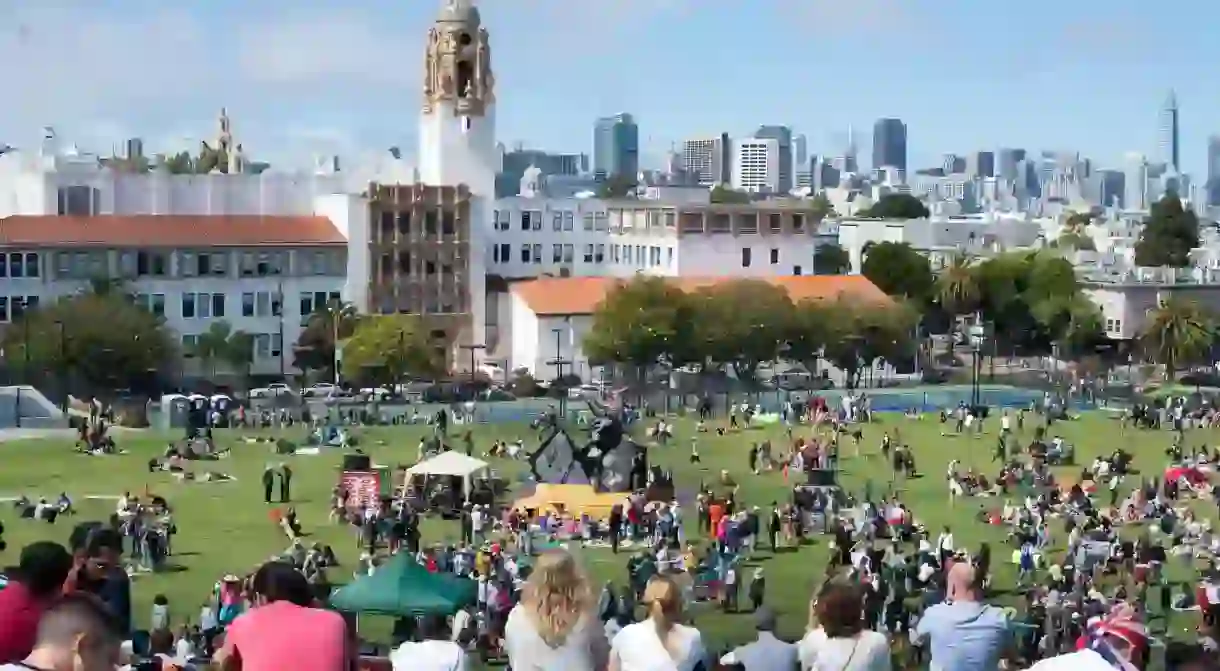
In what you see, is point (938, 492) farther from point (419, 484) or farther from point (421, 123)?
point (421, 123)

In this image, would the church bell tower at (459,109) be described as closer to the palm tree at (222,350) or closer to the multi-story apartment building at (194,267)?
the multi-story apartment building at (194,267)

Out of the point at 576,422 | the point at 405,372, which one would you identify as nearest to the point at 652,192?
the point at 405,372

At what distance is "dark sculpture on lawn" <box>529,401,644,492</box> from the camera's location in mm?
32031

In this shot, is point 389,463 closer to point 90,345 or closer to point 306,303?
point 90,345

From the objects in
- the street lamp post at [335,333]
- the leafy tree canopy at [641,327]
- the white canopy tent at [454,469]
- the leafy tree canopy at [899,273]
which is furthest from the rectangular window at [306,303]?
the white canopy tent at [454,469]

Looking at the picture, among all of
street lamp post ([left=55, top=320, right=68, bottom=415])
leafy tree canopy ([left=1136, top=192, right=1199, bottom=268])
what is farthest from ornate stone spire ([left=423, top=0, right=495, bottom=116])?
leafy tree canopy ([left=1136, top=192, right=1199, bottom=268])

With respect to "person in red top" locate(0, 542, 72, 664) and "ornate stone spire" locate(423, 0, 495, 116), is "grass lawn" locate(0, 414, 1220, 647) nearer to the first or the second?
"person in red top" locate(0, 542, 72, 664)

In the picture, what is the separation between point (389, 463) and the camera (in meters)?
38.9

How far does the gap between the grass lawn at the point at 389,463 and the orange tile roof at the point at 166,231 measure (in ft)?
67.0

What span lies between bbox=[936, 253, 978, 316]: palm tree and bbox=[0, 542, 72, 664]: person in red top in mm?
69408

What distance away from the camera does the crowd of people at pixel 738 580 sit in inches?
287

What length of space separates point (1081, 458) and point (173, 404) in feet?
69.3

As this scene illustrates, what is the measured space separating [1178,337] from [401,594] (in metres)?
55.5

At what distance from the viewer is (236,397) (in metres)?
54.5
